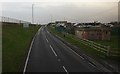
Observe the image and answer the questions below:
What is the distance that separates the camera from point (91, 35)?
216 ft

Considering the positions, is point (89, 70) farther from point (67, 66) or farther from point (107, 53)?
point (107, 53)

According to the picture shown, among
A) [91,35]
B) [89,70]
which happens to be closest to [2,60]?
[89,70]

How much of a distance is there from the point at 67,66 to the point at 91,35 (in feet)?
146

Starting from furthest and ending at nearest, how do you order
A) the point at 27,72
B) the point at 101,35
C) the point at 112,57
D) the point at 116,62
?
1. the point at 101,35
2. the point at 112,57
3. the point at 116,62
4. the point at 27,72

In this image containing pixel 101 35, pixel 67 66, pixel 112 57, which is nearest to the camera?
pixel 67 66

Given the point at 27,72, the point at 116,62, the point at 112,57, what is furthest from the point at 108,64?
the point at 27,72

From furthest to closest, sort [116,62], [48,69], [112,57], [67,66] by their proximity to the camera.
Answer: [112,57]
[116,62]
[67,66]
[48,69]

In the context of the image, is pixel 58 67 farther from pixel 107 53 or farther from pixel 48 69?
pixel 107 53

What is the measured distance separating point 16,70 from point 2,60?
5691 mm

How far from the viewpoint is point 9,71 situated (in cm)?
1983

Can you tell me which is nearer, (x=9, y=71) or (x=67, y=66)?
(x=9, y=71)

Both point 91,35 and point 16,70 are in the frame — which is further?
point 91,35

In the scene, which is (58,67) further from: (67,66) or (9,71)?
(9,71)

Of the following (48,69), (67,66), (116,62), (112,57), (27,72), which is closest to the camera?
(27,72)
